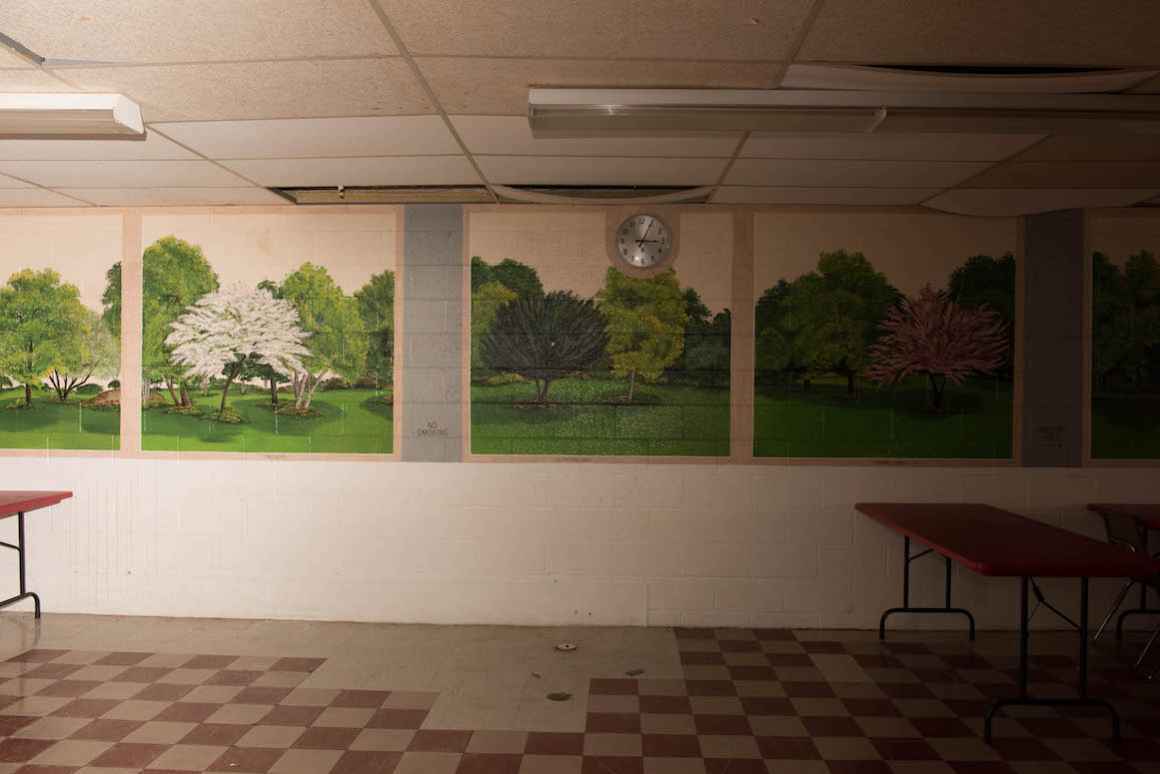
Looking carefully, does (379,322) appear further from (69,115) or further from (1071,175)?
(1071,175)

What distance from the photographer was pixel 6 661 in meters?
4.88

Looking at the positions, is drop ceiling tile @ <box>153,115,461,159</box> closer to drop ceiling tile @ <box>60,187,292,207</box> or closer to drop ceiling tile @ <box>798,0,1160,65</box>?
drop ceiling tile @ <box>60,187,292,207</box>

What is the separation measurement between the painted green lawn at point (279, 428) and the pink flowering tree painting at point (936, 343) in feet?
10.7

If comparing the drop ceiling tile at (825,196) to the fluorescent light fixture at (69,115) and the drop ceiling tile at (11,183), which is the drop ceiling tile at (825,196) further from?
the drop ceiling tile at (11,183)

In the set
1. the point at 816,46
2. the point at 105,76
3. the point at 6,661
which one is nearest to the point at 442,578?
the point at 6,661

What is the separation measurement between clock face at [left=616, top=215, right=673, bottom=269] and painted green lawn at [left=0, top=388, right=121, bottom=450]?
3580 millimetres

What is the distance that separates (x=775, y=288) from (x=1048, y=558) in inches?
95.0

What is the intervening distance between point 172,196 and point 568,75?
131 inches

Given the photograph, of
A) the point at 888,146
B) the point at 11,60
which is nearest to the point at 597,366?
the point at 888,146

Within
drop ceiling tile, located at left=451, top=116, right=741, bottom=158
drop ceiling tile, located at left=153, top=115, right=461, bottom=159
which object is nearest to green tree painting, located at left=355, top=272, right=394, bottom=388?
drop ceiling tile, located at left=153, top=115, right=461, bottom=159

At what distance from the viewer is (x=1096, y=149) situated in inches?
165

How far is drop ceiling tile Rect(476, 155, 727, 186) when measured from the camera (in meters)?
4.61

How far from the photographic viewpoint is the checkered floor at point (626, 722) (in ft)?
12.0

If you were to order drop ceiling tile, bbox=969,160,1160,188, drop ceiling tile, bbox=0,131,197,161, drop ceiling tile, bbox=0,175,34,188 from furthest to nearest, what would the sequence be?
drop ceiling tile, bbox=0,175,34,188 < drop ceiling tile, bbox=969,160,1160,188 < drop ceiling tile, bbox=0,131,197,161
